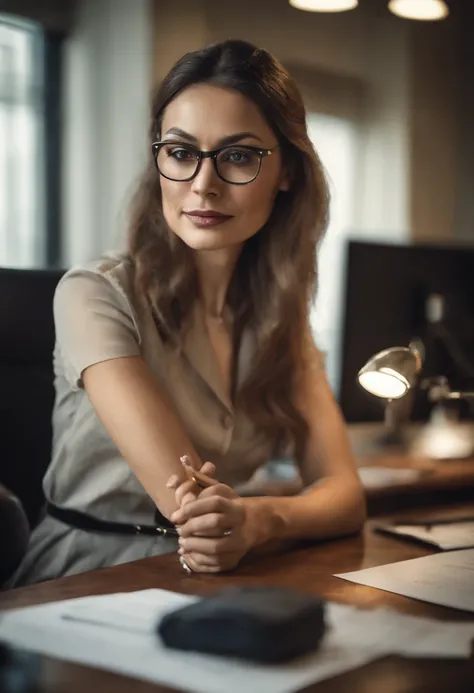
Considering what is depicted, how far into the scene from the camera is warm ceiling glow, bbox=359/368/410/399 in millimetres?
1387

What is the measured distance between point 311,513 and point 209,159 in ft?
1.72

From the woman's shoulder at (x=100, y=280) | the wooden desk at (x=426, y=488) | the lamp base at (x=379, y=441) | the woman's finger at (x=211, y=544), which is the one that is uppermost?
the woman's shoulder at (x=100, y=280)

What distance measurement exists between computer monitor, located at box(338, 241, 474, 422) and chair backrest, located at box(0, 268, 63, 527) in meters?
0.78

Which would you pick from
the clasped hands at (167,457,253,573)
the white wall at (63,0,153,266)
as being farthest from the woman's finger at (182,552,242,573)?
the white wall at (63,0,153,266)

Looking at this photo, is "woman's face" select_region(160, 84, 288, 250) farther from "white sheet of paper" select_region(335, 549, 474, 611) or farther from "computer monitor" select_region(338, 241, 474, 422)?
"computer monitor" select_region(338, 241, 474, 422)

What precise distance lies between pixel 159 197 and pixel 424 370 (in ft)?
3.35

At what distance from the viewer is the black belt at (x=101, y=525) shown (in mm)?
1449

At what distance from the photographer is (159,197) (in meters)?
1.62

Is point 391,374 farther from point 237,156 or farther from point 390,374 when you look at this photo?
point 237,156

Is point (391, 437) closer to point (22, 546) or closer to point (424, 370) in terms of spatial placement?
point (424, 370)

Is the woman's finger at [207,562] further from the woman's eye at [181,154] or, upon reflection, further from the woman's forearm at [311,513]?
the woman's eye at [181,154]

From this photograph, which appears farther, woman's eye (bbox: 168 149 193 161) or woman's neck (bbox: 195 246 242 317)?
woman's neck (bbox: 195 246 242 317)

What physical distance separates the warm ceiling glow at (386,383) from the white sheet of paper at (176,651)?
41 centimetres

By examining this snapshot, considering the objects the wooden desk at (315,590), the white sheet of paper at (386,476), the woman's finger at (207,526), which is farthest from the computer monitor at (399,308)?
the woman's finger at (207,526)
